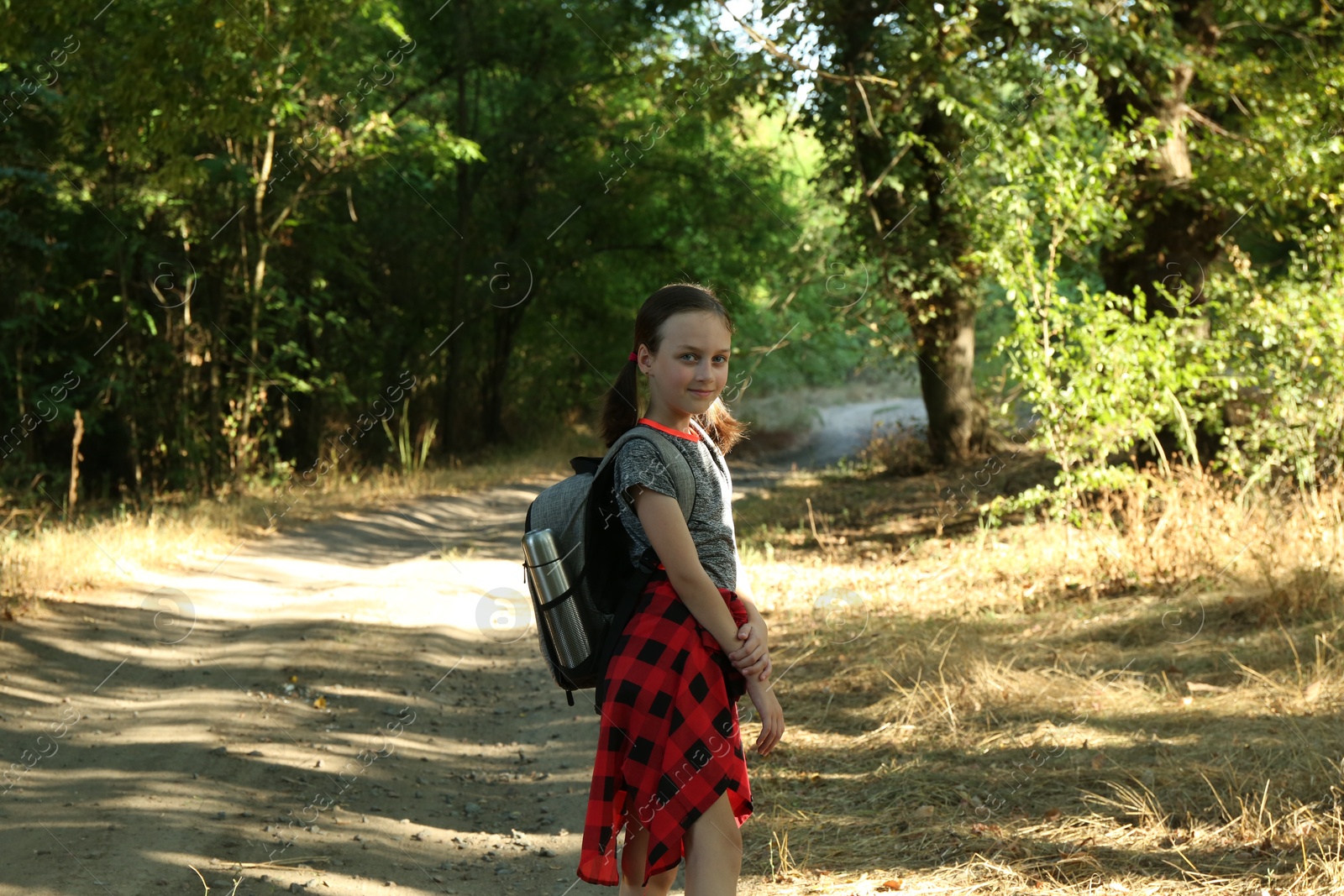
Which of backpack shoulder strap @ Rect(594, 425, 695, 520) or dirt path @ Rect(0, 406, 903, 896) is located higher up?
backpack shoulder strap @ Rect(594, 425, 695, 520)

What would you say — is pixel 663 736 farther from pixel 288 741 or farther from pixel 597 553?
pixel 288 741

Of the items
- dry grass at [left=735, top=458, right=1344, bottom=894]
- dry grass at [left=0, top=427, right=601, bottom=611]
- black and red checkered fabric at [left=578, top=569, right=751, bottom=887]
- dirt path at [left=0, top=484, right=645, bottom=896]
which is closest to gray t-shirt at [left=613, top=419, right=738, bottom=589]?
black and red checkered fabric at [left=578, top=569, right=751, bottom=887]

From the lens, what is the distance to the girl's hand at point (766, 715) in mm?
2545

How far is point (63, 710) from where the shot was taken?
575 centimetres

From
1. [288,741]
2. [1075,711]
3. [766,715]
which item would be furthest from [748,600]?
[288,741]

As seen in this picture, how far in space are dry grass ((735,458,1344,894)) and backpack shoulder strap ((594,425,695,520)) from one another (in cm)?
181

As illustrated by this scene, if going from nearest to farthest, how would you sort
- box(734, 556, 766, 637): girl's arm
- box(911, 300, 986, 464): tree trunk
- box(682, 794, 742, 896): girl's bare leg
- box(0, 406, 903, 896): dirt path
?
box(682, 794, 742, 896): girl's bare leg
box(734, 556, 766, 637): girl's arm
box(0, 406, 903, 896): dirt path
box(911, 300, 986, 464): tree trunk

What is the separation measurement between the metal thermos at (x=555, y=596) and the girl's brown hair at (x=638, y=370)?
36 cm

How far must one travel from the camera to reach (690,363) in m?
2.66

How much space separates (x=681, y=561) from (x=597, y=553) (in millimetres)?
213

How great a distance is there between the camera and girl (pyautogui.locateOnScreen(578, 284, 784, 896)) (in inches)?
99.4

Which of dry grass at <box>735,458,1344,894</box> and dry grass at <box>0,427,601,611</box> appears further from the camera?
dry grass at <box>0,427,601,611</box>

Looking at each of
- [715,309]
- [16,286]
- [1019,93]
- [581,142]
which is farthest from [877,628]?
[581,142]

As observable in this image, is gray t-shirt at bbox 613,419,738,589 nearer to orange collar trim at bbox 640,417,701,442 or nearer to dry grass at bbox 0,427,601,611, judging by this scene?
orange collar trim at bbox 640,417,701,442
